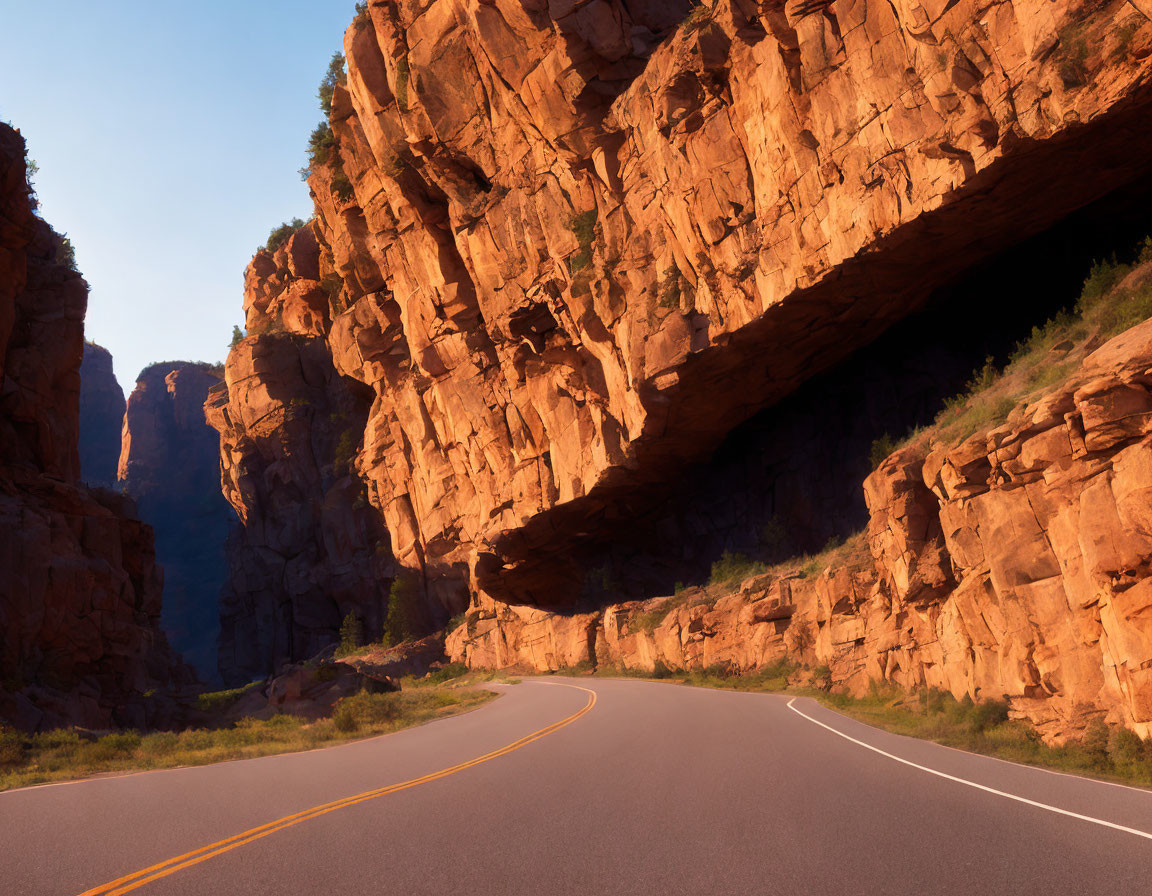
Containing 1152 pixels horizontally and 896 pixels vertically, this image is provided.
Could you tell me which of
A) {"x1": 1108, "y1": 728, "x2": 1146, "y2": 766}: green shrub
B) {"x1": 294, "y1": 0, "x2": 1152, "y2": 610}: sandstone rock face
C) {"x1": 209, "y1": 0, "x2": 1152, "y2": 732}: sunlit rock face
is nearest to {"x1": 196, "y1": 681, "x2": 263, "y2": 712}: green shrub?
{"x1": 209, "y1": 0, "x2": 1152, "y2": 732}: sunlit rock face

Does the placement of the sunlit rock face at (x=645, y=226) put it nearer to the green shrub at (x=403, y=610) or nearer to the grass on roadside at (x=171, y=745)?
the green shrub at (x=403, y=610)

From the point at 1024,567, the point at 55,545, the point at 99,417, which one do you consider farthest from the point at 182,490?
the point at 1024,567

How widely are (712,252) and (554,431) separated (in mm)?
12948

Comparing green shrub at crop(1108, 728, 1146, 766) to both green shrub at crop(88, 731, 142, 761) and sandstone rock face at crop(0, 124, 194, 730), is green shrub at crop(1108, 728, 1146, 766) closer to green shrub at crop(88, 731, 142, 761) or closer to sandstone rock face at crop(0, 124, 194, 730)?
green shrub at crop(88, 731, 142, 761)

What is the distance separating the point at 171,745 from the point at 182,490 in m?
112

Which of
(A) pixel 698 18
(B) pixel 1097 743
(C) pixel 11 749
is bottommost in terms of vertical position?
(B) pixel 1097 743

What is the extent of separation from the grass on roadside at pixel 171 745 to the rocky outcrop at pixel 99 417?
124m

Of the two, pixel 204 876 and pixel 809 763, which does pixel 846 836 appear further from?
pixel 204 876

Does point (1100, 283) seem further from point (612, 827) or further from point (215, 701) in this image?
point (215, 701)

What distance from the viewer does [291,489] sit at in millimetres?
63875

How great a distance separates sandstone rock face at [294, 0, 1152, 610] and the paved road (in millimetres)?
14607

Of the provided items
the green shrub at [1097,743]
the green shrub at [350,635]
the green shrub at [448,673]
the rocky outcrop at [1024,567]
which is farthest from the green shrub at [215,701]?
the green shrub at [1097,743]

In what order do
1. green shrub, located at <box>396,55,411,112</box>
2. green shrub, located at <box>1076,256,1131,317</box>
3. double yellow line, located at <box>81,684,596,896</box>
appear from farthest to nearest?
green shrub, located at <box>396,55,411,112</box> < green shrub, located at <box>1076,256,1131,317</box> < double yellow line, located at <box>81,684,596,896</box>

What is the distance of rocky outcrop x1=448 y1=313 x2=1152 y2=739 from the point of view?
37.7ft
